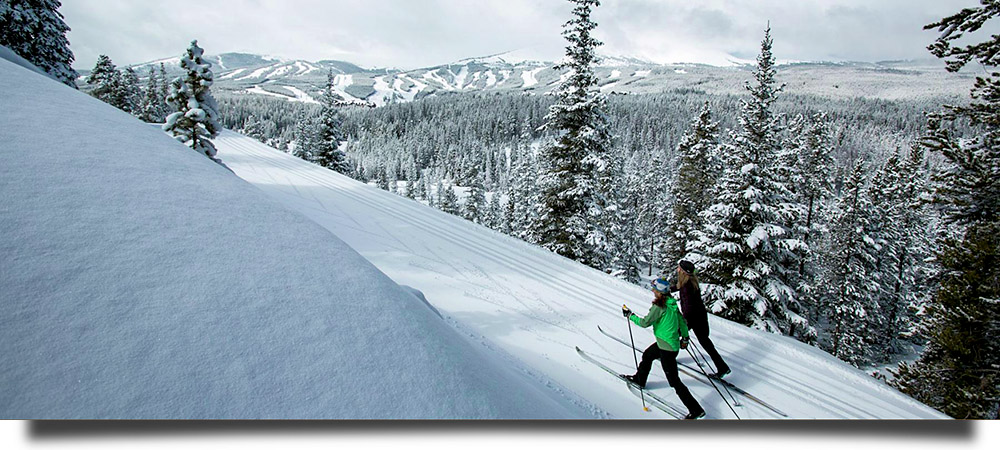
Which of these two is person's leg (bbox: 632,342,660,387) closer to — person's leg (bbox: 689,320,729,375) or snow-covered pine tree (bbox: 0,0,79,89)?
person's leg (bbox: 689,320,729,375)

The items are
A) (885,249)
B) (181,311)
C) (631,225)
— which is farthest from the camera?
(631,225)

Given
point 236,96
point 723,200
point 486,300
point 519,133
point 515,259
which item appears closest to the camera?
point 486,300

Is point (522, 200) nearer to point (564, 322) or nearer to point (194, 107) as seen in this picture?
point (194, 107)

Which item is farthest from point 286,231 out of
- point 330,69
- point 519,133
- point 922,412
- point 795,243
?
point 519,133

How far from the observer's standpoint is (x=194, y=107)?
14.2 metres

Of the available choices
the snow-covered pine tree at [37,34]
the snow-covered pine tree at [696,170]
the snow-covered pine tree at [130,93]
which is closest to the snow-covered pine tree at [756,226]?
the snow-covered pine tree at [696,170]

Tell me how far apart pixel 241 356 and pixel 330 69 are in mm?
33344

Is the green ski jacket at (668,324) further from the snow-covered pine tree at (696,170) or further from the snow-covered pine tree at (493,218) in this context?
the snow-covered pine tree at (493,218)

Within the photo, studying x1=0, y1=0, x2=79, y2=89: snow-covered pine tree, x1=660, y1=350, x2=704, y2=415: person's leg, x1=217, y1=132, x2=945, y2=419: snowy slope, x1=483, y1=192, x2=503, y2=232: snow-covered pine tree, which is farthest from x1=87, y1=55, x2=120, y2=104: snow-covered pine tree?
A: x1=660, y1=350, x2=704, y2=415: person's leg

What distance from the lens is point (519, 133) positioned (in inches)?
4993

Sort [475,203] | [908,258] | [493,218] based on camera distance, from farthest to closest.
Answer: [493,218] < [475,203] < [908,258]

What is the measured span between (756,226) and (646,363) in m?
10.9

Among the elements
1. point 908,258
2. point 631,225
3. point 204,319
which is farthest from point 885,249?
point 204,319

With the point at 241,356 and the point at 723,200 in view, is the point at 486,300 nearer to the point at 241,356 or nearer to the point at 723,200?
the point at 241,356
